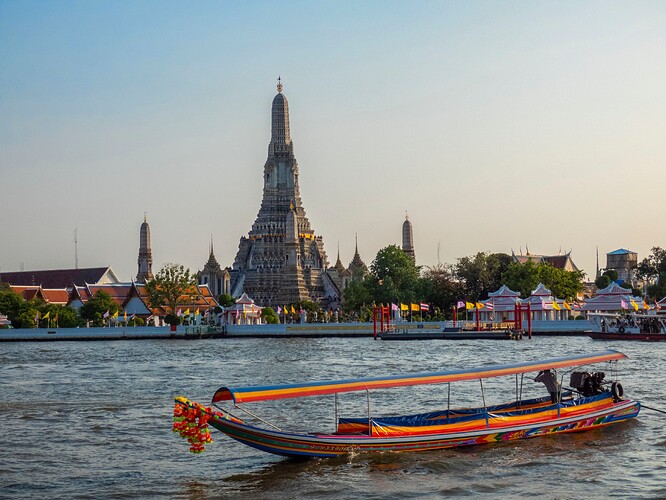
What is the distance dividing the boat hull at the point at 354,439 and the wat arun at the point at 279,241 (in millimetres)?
97881

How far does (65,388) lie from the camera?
124 ft

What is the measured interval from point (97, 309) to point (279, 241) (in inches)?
1495

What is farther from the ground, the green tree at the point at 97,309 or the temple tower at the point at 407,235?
the temple tower at the point at 407,235

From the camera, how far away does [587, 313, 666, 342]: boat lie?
67688 millimetres

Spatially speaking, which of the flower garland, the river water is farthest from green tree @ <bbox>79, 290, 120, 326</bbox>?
the flower garland

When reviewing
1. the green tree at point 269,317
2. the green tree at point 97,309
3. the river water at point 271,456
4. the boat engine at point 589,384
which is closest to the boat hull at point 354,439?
the river water at point 271,456

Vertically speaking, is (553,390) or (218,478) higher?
(553,390)

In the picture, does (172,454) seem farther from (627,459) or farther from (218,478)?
(627,459)

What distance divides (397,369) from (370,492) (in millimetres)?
26130

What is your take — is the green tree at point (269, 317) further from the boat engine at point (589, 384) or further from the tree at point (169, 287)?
the boat engine at point (589, 384)

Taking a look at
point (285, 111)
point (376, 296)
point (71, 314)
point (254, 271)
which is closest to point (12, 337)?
point (71, 314)

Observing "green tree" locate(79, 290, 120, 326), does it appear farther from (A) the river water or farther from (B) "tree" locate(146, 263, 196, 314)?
(A) the river water

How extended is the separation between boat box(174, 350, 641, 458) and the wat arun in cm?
9607

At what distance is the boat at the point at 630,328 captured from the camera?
67.7 meters
